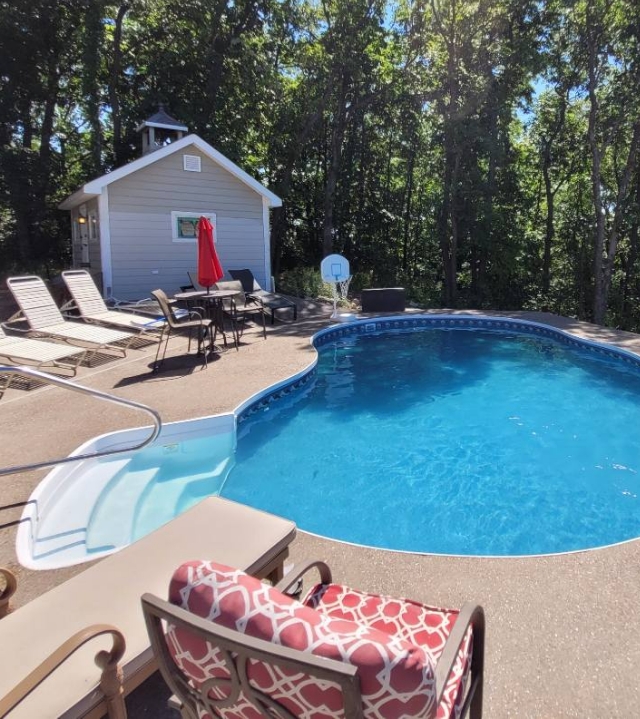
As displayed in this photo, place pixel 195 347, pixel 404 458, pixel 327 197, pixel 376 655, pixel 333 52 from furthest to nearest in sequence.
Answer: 1. pixel 327 197
2. pixel 333 52
3. pixel 195 347
4. pixel 404 458
5. pixel 376 655

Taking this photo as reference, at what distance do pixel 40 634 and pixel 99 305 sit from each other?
778 centimetres

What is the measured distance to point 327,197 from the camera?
54.1ft

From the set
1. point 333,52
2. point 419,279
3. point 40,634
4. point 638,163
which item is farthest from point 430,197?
point 40,634

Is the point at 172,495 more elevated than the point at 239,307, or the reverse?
the point at 239,307

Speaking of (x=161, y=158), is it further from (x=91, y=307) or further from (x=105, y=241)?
(x=91, y=307)

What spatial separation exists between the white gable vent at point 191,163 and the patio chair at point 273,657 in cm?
1191

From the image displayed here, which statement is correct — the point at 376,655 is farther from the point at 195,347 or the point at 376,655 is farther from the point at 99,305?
the point at 99,305

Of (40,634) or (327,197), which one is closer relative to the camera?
(40,634)

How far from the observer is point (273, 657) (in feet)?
3.51

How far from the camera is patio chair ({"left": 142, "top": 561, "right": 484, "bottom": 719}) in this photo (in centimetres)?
106

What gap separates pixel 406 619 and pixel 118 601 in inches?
43.8

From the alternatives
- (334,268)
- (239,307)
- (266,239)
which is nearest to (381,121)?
(266,239)

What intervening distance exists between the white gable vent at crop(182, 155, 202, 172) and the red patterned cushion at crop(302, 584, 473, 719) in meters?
11.6

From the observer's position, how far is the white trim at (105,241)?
10633 millimetres
